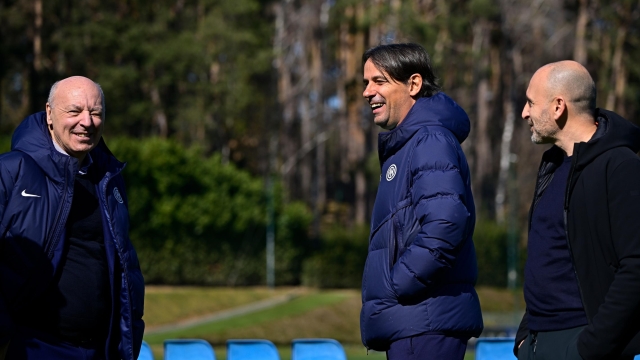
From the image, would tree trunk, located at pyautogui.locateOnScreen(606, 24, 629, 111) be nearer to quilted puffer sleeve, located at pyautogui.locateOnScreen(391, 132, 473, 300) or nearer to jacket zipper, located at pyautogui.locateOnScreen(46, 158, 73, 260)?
quilted puffer sleeve, located at pyautogui.locateOnScreen(391, 132, 473, 300)

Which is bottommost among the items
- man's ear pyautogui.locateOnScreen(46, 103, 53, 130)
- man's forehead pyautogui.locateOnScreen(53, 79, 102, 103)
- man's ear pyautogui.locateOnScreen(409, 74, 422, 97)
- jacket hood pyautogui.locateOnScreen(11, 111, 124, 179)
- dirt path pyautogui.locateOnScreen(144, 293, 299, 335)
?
dirt path pyautogui.locateOnScreen(144, 293, 299, 335)

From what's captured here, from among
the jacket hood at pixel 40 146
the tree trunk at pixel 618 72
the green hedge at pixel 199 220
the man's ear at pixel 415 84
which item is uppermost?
the man's ear at pixel 415 84

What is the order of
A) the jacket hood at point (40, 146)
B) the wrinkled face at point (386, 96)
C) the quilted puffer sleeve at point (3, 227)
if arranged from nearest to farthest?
the quilted puffer sleeve at point (3, 227)
the jacket hood at point (40, 146)
the wrinkled face at point (386, 96)

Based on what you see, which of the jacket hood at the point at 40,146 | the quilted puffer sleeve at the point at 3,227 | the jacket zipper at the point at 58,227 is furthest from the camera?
the jacket hood at the point at 40,146

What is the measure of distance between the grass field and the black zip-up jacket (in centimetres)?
2130

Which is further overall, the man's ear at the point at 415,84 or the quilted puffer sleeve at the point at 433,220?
the man's ear at the point at 415,84

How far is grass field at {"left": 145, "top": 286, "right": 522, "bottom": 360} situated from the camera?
90.6 ft

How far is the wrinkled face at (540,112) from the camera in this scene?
4.23 meters

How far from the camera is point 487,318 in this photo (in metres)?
30.1

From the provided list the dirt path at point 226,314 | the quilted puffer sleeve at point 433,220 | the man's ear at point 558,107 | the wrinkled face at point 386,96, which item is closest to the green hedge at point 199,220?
the dirt path at point 226,314

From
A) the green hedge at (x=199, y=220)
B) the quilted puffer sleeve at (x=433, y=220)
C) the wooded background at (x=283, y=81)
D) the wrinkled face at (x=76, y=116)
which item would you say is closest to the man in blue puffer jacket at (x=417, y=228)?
the quilted puffer sleeve at (x=433, y=220)

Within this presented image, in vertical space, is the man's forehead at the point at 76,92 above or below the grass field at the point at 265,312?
above

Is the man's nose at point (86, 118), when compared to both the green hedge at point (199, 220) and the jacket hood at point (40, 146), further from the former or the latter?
the green hedge at point (199, 220)

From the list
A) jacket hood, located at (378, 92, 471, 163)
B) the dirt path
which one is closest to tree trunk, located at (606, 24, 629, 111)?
the dirt path
